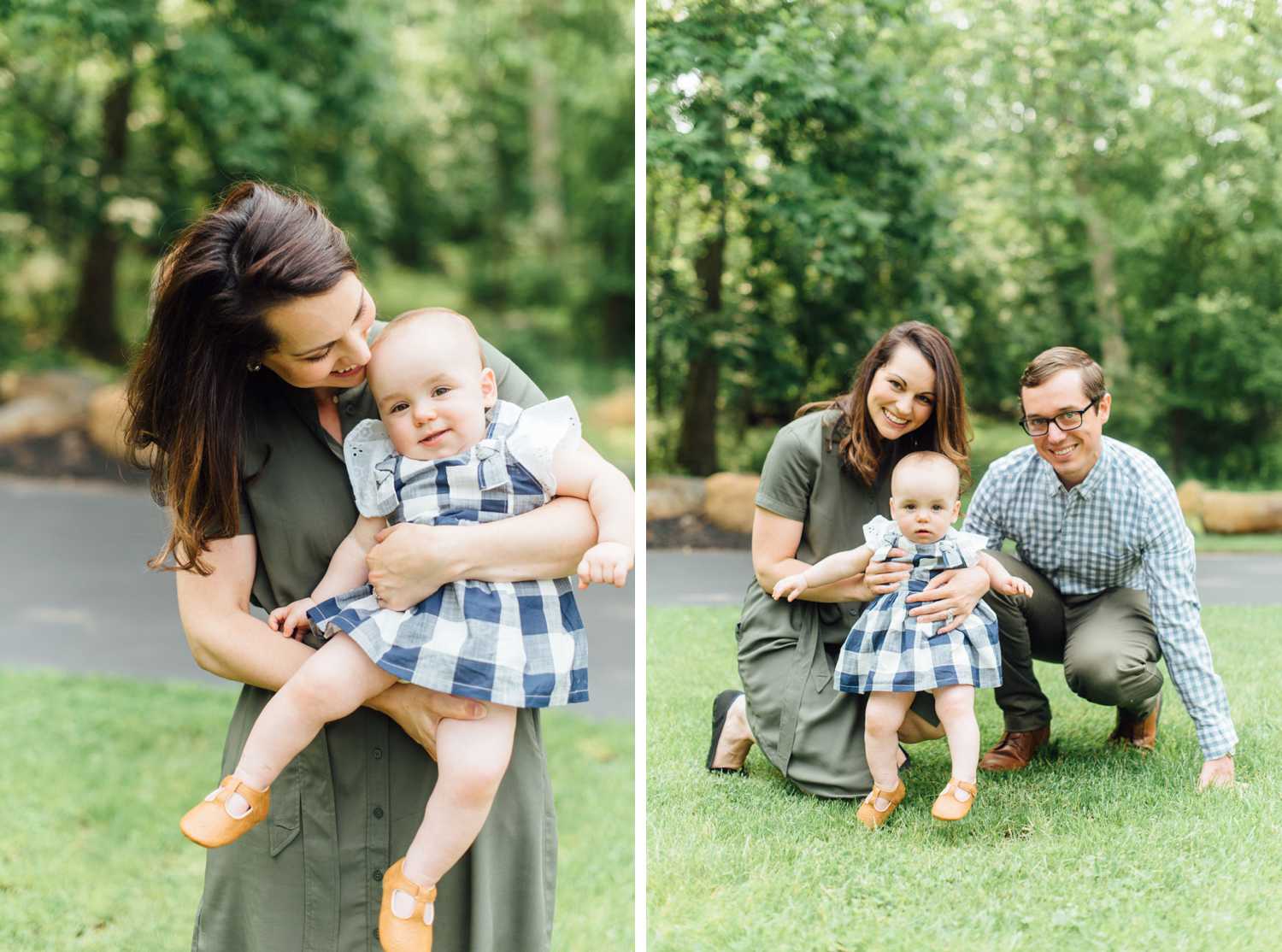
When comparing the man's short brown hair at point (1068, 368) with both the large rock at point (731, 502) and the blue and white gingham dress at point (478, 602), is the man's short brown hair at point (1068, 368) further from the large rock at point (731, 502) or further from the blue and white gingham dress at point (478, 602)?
the large rock at point (731, 502)

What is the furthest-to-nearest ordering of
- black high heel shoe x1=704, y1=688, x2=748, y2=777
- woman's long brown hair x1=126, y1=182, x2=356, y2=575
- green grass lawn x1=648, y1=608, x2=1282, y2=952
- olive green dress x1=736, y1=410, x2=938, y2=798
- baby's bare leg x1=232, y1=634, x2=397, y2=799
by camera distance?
black high heel shoe x1=704, y1=688, x2=748, y2=777
olive green dress x1=736, y1=410, x2=938, y2=798
green grass lawn x1=648, y1=608, x2=1282, y2=952
baby's bare leg x1=232, y1=634, x2=397, y2=799
woman's long brown hair x1=126, y1=182, x2=356, y2=575

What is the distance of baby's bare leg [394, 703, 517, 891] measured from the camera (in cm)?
195

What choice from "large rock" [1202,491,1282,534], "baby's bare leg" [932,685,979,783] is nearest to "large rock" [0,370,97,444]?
"large rock" [1202,491,1282,534]

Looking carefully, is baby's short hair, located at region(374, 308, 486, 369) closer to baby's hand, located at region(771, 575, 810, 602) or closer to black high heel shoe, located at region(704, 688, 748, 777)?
baby's hand, located at region(771, 575, 810, 602)

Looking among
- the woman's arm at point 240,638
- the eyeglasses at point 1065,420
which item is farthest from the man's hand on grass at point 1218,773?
the woman's arm at point 240,638

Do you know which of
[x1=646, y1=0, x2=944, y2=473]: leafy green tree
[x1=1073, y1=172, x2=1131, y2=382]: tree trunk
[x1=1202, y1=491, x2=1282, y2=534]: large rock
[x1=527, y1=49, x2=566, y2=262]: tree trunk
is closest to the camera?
[x1=1202, y1=491, x2=1282, y2=534]: large rock

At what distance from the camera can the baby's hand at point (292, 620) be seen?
2004 mm

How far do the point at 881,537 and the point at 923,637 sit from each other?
24cm

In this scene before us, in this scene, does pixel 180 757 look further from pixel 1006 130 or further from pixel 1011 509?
pixel 1006 130

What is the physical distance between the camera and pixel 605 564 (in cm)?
195

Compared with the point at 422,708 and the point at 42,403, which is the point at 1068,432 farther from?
the point at 42,403

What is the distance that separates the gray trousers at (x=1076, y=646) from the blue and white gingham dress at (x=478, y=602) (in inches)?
59.9

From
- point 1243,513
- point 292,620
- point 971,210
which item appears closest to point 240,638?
point 292,620

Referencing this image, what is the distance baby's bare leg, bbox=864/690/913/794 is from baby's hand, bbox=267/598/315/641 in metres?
1.32
